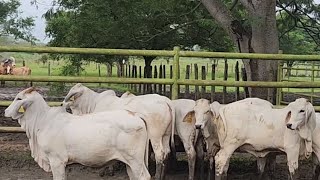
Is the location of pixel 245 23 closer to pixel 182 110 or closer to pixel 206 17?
pixel 182 110

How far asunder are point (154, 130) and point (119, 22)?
582cm

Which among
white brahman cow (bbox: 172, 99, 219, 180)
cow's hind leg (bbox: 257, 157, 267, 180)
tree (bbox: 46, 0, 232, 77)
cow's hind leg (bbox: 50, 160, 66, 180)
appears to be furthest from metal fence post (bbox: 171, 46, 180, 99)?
tree (bbox: 46, 0, 232, 77)

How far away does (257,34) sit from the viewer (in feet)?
34.0

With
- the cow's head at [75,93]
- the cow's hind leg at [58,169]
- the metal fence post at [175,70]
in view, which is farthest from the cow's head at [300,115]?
the cow's head at [75,93]

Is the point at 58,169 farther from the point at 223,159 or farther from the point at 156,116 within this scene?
the point at 223,159

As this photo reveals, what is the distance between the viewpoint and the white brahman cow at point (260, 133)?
21.7ft

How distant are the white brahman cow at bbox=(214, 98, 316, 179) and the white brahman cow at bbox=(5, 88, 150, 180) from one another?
51.8 inches

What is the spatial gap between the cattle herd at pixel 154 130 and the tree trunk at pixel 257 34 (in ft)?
10.8

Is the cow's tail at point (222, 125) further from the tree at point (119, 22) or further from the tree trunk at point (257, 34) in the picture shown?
the tree at point (119, 22)

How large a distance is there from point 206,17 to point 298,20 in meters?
3.34

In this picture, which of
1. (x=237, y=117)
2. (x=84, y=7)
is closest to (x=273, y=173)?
(x=237, y=117)

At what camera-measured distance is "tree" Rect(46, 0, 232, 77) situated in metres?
12.2

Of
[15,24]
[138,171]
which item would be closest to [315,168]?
[138,171]

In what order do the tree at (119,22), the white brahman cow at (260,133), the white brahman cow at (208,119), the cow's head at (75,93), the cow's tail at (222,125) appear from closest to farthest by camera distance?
the white brahman cow at (260,133)
the white brahman cow at (208,119)
the cow's tail at (222,125)
the cow's head at (75,93)
the tree at (119,22)
